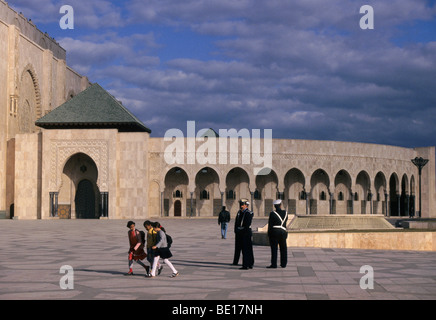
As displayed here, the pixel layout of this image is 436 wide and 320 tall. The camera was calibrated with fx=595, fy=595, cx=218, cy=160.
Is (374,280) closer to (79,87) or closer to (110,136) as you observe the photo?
(110,136)

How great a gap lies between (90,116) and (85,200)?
5660 millimetres

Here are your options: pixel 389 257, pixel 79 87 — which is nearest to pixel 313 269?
pixel 389 257

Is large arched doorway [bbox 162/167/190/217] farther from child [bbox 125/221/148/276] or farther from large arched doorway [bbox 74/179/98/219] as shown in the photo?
child [bbox 125/221/148/276]

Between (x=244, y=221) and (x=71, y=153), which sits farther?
(x=71, y=153)

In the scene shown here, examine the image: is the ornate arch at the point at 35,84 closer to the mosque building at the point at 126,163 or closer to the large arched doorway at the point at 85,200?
the mosque building at the point at 126,163

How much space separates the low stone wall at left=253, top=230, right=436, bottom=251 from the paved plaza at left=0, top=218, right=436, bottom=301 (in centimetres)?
128

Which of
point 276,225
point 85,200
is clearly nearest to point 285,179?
point 85,200

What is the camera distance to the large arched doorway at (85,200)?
131 ft

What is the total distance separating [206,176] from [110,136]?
7826mm

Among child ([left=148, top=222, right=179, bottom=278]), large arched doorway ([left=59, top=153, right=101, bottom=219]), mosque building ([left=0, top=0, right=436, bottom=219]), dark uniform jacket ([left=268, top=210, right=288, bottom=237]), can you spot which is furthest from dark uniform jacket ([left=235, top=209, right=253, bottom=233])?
large arched doorway ([left=59, top=153, right=101, bottom=219])

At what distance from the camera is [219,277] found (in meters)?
9.49

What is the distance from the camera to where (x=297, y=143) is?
1676 inches

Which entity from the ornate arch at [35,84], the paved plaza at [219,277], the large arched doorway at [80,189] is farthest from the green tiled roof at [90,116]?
the paved plaza at [219,277]

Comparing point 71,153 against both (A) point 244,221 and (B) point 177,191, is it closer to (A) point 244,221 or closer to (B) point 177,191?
(B) point 177,191
